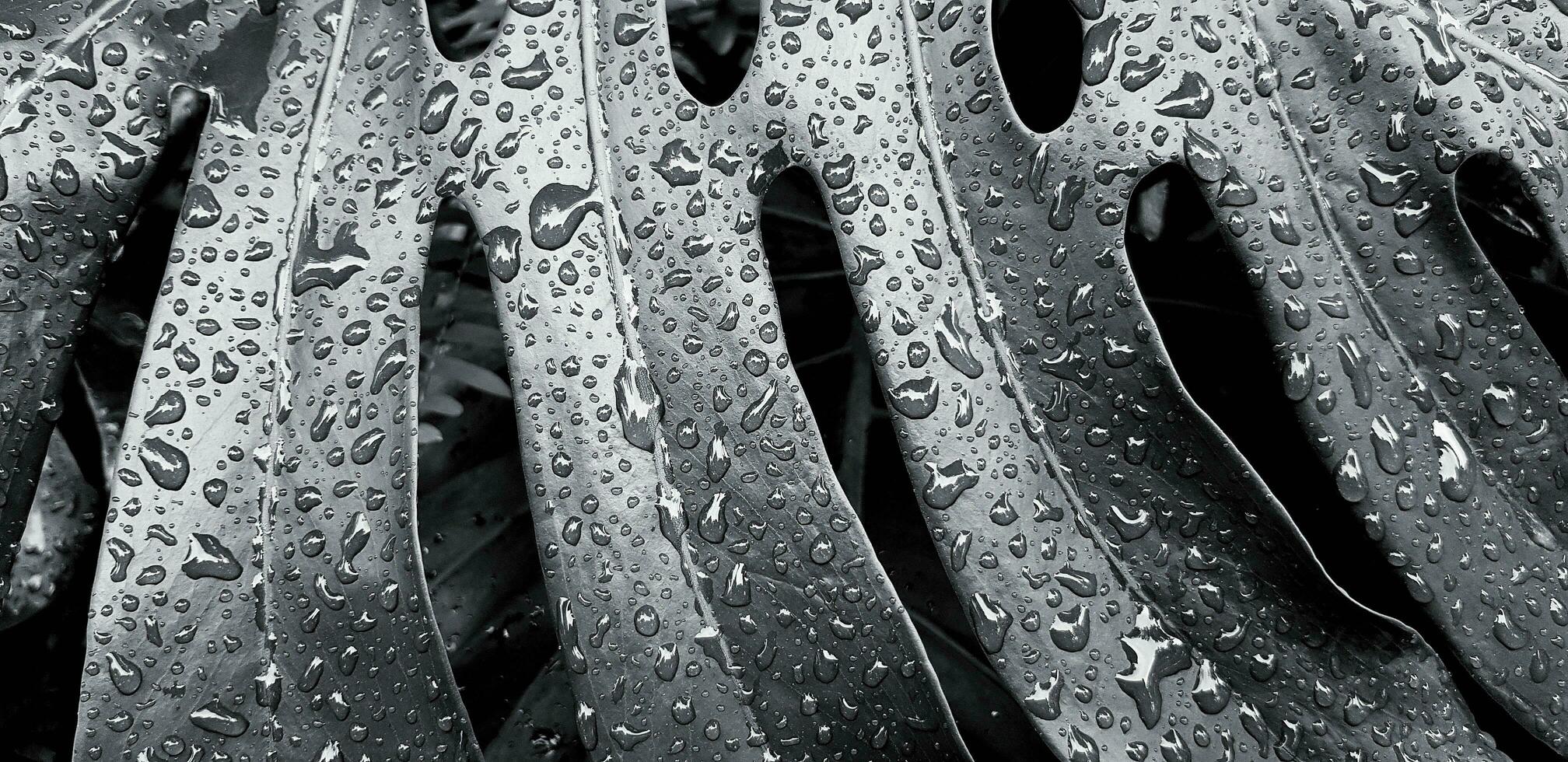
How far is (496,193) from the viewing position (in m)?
0.64

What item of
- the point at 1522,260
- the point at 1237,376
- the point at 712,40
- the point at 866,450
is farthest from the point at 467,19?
the point at 1522,260

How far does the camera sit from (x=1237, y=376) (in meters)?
0.99

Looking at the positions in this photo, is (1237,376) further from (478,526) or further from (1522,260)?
(478,526)

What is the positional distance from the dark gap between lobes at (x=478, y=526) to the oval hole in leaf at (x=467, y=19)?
330 mm

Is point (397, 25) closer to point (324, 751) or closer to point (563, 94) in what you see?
point (563, 94)

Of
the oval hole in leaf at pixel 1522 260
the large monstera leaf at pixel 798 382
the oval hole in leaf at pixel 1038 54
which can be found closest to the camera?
the large monstera leaf at pixel 798 382

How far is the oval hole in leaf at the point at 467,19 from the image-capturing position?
3.56ft

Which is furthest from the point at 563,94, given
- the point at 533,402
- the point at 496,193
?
the point at 533,402

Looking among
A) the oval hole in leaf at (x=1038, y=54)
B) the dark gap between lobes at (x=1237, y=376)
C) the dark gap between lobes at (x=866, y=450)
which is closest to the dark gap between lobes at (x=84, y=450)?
the dark gap between lobes at (x=866, y=450)

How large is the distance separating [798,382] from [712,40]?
2.14ft

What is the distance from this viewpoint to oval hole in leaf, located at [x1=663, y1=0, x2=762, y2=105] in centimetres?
108

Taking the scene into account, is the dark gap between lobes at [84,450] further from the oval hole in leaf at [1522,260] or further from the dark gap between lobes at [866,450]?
the oval hole in leaf at [1522,260]

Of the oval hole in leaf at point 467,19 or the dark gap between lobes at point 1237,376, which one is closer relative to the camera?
the dark gap between lobes at point 1237,376

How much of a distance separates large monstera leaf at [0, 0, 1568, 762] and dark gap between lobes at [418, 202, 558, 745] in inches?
12.1
